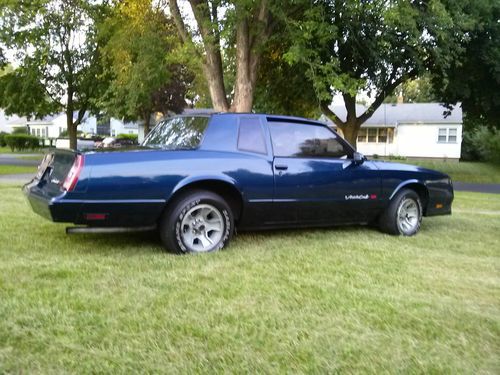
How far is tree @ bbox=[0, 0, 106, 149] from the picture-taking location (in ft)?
80.8

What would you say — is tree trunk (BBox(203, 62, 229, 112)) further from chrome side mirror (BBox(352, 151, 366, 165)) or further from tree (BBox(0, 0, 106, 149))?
tree (BBox(0, 0, 106, 149))

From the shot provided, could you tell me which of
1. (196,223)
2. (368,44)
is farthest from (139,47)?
(196,223)

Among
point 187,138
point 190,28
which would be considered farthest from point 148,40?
point 187,138

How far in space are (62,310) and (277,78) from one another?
18169 mm

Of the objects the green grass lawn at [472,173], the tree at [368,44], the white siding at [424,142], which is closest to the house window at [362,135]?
the white siding at [424,142]

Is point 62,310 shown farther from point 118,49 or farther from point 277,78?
point 277,78

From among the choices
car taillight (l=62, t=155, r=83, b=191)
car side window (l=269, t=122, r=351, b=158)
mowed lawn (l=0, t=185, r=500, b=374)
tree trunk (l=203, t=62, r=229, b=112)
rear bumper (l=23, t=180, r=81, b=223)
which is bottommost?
mowed lawn (l=0, t=185, r=500, b=374)

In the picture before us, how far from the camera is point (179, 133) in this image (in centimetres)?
620

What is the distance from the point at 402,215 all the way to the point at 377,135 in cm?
3982

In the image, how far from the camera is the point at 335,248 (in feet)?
19.7

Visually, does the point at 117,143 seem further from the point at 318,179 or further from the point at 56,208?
the point at 56,208

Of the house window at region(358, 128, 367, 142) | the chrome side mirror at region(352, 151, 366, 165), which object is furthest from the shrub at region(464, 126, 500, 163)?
the chrome side mirror at region(352, 151, 366, 165)

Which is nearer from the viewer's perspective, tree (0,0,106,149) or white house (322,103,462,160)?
tree (0,0,106,149)

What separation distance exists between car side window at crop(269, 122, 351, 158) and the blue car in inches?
0.5
